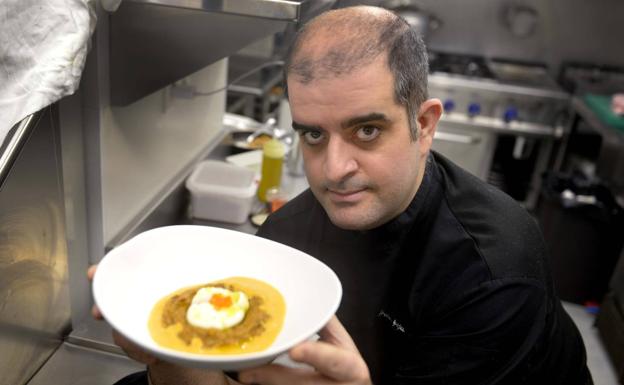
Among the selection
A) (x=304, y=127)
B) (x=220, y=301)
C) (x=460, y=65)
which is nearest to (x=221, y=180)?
(x=304, y=127)

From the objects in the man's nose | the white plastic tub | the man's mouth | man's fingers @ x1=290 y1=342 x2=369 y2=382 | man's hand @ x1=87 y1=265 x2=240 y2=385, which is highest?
the man's nose

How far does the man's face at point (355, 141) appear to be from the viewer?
1.10 meters

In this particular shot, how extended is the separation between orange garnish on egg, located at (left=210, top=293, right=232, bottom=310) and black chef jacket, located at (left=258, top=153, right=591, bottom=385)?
491 millimetres

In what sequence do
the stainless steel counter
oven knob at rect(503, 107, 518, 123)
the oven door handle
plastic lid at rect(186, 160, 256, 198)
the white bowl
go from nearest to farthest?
the white bowl, the stainless steel counter, plastic lid at rect(186, 160, 256, 198), oven knob at rect(503, 107, 518, 123), the oven door handle

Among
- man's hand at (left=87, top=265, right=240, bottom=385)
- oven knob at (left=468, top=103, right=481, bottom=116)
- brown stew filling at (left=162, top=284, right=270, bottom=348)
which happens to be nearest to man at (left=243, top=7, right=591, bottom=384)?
brown stew filling at (left=162, top=284, right=270, bottom=348)

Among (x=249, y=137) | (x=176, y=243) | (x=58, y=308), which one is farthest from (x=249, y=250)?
(x=249, y=137)

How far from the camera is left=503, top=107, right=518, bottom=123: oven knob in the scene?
149 inches

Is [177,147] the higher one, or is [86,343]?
[177,147]

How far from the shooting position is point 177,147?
2.05 meters

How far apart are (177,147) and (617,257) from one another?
7.74ft

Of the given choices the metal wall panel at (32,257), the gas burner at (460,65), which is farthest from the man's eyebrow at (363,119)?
the gas burner at (460,65)

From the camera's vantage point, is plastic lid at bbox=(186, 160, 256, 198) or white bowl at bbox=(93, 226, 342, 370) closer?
white bowl at bbox=(93, 226, 342, 370)

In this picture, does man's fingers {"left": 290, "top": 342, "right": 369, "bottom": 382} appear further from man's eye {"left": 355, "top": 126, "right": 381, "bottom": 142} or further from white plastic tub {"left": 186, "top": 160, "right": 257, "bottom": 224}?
white plastic tub {"left": 186, "top": 160, "right": 257, "bottom": 224}

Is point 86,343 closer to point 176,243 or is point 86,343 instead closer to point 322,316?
point 176,243
